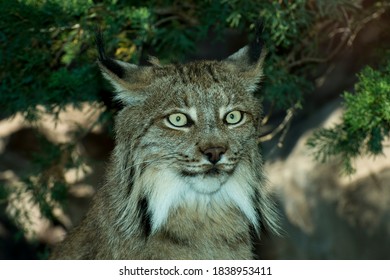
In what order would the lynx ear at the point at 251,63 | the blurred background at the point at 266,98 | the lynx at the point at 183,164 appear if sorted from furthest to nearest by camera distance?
the blurred background at the point at 266,98
the lynx ear at the point at 251,63
the lynx at the point at 183,164

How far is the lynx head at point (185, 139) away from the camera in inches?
169

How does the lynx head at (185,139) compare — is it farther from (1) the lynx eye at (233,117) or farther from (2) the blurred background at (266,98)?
(2) the blurred background at (266,98)

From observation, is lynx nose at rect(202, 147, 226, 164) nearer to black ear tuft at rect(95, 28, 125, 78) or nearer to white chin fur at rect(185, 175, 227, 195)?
white chin fur at rect(185, 175, 227, 195)

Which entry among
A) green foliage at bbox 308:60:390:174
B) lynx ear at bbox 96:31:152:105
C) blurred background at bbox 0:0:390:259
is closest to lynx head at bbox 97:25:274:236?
lynx ear at bbox 96:31:152:105

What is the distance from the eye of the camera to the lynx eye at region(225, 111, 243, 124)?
4.40m

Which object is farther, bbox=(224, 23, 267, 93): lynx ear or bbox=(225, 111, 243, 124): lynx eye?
bbox=(224, 23, 267, 93): lynx ear

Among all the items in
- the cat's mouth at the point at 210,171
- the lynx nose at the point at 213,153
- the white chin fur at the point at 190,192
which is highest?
the lynx nose at the point at 213,153

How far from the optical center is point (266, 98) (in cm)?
670

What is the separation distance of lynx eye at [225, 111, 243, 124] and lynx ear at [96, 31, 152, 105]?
0.46 metres

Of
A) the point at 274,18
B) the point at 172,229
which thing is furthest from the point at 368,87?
the point at 172,229

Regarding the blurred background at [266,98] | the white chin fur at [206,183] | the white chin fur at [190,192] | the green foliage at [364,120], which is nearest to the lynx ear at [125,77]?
the blurred background at [266,98]

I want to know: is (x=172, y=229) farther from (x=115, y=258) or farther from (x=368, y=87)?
(x=368, y=87)

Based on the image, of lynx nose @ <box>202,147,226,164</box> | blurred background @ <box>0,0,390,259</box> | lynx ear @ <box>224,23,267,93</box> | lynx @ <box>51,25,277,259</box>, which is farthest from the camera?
blurred background @ <box>0,0,390,259</box>

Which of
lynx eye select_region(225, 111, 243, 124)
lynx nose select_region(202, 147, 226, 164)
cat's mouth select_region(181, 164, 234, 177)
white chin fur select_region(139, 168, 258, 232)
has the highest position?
lynx eye select_region(225, 111, 243, 124)
